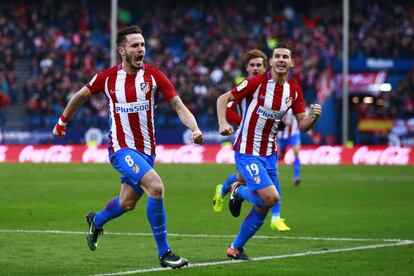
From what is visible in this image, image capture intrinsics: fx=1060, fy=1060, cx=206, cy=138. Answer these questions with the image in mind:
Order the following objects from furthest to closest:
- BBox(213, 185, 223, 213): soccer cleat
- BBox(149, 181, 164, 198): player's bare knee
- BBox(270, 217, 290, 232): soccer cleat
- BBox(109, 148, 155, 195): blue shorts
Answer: BBox(213, 185, 223, 213): soccer cleat → BBox(270, 217, 290, 232): soccer cleat → BBox(109, 148, 155, 195): blue shorts → BBox(149, 181, 164, 198): player's bare knee

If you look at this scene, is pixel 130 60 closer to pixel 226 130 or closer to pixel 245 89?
pixel 226 130

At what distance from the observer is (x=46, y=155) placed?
36.8 metres

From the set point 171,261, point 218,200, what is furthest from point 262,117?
point 218,200

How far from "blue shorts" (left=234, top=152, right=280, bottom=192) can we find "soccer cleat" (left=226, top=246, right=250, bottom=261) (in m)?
0.73

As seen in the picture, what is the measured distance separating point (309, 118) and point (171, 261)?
2592mm

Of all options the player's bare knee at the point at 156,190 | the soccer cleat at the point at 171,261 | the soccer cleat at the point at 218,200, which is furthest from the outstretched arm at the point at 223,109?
the soccer cleat at the point at 218,200

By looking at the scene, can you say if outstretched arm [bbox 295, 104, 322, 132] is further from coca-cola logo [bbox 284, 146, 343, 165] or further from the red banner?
coca-cola logo [bbox 284, 146, 343, 165]

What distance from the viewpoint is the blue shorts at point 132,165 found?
11.2 m

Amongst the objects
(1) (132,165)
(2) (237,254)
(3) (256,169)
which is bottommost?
(2) (237,254)

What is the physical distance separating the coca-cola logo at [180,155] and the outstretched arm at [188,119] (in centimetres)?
2502

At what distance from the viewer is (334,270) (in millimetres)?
11195

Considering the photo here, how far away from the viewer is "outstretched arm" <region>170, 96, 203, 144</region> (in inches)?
421

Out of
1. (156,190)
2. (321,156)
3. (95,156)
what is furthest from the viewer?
(95,156)

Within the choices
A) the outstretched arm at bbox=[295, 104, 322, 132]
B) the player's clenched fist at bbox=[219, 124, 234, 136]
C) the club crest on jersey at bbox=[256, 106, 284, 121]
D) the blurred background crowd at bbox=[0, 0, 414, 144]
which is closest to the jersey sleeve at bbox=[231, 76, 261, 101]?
the club crest on jersey at bbox=[256, 106, 284, 121]
